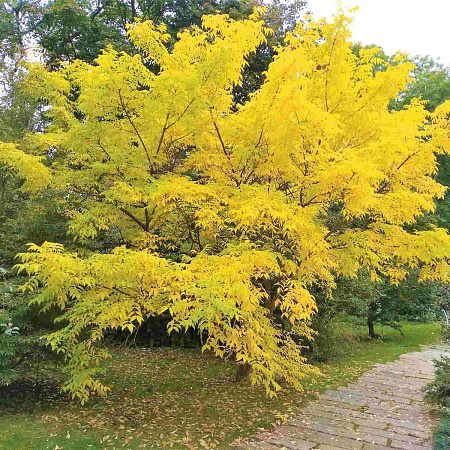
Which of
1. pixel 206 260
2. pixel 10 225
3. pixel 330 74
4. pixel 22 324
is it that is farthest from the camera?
pixel 10 225

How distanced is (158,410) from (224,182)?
3.21 meters

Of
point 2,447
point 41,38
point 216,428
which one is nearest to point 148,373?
point 216,428

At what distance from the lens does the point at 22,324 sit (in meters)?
4.81

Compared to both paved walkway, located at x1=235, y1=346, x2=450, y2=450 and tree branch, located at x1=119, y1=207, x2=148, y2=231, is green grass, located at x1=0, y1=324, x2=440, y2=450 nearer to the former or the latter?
paved walkway, located at x1=235, y1=346, x2=450, y2=450

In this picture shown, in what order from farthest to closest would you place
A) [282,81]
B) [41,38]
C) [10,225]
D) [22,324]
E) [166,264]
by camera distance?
[41,38]
[10,225]
[22,324]
[282,81]
[166,264]

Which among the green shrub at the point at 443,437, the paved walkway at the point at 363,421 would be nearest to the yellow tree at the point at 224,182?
the paved walkway at the point at 363,421

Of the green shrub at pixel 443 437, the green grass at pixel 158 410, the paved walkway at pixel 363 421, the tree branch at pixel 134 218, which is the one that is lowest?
the green grass at pixel 158 410

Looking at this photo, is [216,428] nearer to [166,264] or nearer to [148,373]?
[166,264]

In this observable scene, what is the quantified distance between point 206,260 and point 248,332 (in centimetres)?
84

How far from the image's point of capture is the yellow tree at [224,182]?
3879mm

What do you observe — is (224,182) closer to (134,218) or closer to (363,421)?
(134,218)

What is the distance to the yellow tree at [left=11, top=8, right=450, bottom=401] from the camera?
3879 millimetres

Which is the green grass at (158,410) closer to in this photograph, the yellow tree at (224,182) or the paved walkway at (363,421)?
the paved walkway at (363,421)

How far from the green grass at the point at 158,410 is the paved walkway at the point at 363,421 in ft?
0.89
